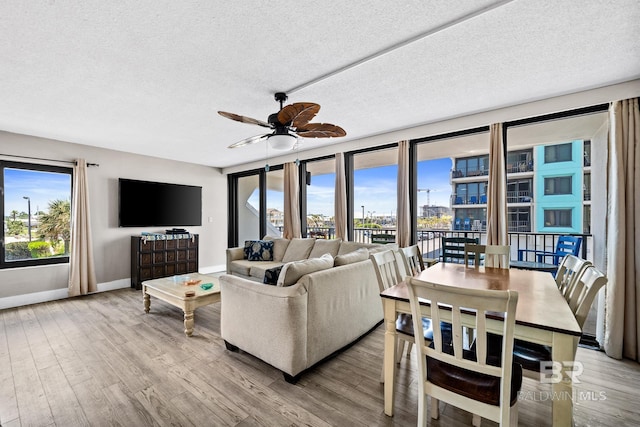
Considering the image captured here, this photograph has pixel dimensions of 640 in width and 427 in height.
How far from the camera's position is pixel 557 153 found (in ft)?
15.9

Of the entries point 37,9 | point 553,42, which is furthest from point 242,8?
point 553,42

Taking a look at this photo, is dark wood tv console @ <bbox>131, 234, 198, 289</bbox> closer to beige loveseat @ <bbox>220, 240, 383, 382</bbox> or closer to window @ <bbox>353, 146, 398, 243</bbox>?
beige loveseat @ <bbox>220, 240, 383, 382</bbox>

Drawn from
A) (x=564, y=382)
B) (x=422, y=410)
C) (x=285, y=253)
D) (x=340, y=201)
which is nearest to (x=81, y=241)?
(x=285, y=253)

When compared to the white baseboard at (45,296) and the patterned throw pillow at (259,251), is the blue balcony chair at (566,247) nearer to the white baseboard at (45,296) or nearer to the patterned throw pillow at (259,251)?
the patterned throw pillow at (259,251)

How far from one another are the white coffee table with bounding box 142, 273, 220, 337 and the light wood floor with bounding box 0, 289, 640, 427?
0.89 feet

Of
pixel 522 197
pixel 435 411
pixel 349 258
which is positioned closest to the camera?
pixel 435 411

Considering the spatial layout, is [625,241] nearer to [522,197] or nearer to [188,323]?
[522,197]

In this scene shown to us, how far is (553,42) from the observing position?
1979mm

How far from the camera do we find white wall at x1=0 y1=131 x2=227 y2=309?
412cm

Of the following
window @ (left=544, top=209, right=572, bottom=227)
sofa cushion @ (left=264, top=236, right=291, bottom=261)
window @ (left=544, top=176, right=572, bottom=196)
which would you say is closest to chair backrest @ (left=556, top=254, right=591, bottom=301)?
window @ (left=544, top=209, right=572, bottom=227)

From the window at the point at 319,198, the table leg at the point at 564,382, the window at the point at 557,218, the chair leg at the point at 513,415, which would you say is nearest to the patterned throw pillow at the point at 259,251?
the window at the point at 319,198

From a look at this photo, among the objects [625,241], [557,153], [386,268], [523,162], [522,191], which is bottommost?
[386,268]

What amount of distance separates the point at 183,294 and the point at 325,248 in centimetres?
210

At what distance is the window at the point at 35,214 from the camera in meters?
4.11
